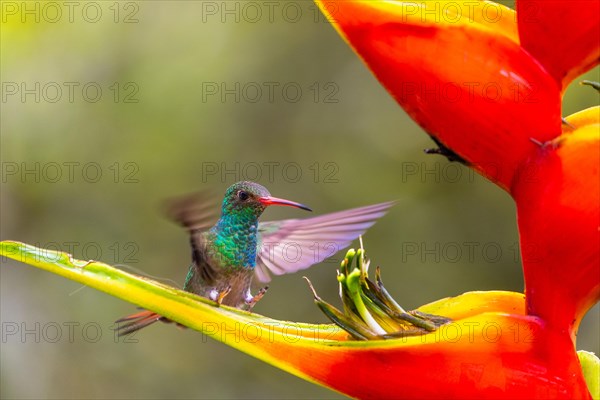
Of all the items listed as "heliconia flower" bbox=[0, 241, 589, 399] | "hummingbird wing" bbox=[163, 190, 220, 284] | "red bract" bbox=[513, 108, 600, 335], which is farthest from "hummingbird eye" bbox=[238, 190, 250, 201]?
"red bract" bbox=[513, 108, 600, 335]

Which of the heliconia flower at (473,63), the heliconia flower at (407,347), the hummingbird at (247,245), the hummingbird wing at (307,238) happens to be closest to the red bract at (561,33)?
the heliconia flower at (473,63)

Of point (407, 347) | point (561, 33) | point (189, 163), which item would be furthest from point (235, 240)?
point (189, 163)

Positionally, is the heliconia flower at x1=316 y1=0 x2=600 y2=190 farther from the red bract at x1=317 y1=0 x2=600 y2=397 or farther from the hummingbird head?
the hummingbird head

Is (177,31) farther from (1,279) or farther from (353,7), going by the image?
(353,7)

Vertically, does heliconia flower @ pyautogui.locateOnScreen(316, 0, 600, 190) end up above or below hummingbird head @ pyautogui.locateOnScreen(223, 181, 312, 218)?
above

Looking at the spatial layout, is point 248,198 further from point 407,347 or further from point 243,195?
point 407,347

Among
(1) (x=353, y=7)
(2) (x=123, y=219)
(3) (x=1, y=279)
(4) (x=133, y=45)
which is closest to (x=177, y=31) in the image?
(4) (x=133, y=45)

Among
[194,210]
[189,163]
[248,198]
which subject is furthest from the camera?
[189,163]
